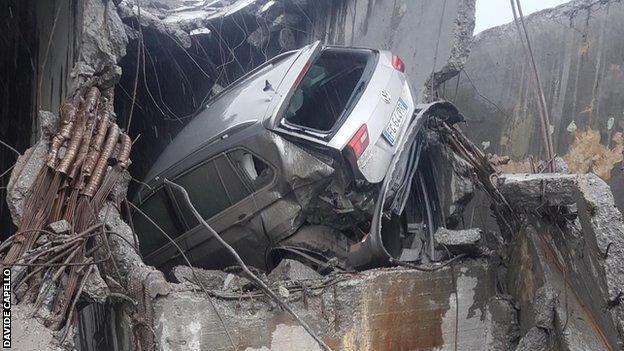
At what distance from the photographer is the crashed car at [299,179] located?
177 inches

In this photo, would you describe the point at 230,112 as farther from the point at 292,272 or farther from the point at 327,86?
the point at 292,272

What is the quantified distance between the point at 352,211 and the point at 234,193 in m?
0.87

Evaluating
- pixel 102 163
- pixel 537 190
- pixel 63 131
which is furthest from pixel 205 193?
pixel 537 190

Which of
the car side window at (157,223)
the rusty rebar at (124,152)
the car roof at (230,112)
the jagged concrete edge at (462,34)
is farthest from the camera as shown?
the jagged concrete edge at (462,34)

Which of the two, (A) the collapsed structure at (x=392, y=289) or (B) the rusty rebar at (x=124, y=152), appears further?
(B) the rusty rebar at (x=124, y=152)

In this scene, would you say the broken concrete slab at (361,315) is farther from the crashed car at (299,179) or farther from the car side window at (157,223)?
the car side window at (157,223)

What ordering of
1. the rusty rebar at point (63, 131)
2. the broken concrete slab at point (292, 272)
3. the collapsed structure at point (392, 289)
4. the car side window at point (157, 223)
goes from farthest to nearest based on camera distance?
the car side window at point (157, 223)
the broken concrete slab at point (292, 272)
the rusty rebar at point (63, 131)
the collapsed structure at point (392, 289)

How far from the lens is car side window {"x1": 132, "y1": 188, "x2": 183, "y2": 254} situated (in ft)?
16.8

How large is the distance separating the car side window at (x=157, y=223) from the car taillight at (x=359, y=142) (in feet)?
5.14

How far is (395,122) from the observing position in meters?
4.86

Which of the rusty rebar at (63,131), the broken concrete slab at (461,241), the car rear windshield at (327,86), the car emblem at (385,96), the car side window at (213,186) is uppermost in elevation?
the car rear windshield at (327,86)

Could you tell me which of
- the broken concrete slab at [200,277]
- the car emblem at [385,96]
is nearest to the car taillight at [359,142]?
the car emblem at [385,96]

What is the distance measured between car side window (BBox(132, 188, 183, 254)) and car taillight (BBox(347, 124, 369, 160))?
157 cm

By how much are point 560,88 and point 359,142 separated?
2.85m
